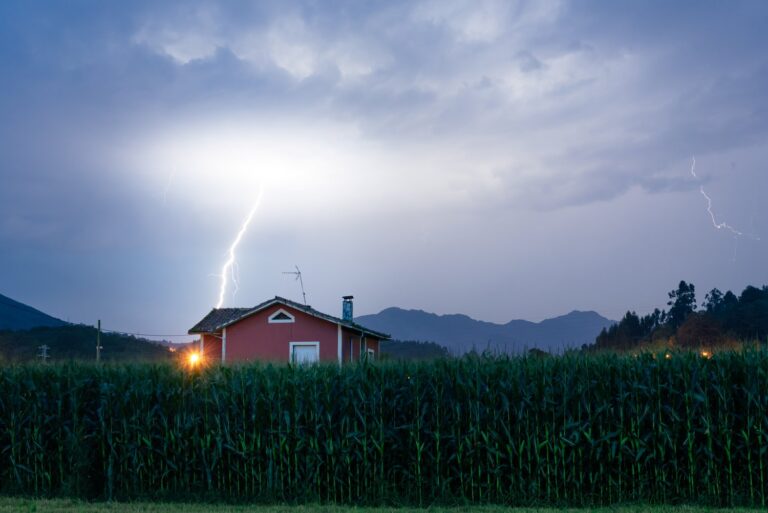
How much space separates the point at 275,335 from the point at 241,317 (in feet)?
5.58

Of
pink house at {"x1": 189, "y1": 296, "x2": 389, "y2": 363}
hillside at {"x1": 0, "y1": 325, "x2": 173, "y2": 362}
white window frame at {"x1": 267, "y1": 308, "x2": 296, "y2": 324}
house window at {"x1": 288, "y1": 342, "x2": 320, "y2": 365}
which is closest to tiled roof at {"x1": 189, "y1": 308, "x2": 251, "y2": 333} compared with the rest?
pink house at {"x1": 189, "y1": 296, "x2": 389, "y2": 363}

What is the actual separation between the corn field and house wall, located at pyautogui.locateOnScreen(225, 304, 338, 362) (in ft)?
51.9

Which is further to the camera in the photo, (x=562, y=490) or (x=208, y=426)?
(x=208, y=426)

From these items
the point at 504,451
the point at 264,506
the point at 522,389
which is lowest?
the point at 264,506

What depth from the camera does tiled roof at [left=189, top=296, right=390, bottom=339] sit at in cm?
3303

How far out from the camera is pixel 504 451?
15.4 meters

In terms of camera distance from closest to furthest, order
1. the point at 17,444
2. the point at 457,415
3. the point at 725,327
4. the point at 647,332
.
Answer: the point at 457,415
the point at 17,444
the point at 725,327
the point at 647,332

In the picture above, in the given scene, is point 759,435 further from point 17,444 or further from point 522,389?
point 17,444

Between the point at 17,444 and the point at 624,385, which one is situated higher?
the point at 624,385

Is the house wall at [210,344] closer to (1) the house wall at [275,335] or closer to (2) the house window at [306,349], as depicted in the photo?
(1) the house wall at [275,335]

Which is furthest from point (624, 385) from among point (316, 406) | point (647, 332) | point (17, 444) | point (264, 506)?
point (647, 332)

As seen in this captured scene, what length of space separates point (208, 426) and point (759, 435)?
36.9 ft

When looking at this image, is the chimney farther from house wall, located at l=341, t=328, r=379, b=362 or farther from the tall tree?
the tall tree

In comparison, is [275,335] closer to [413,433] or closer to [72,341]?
[413,433]
